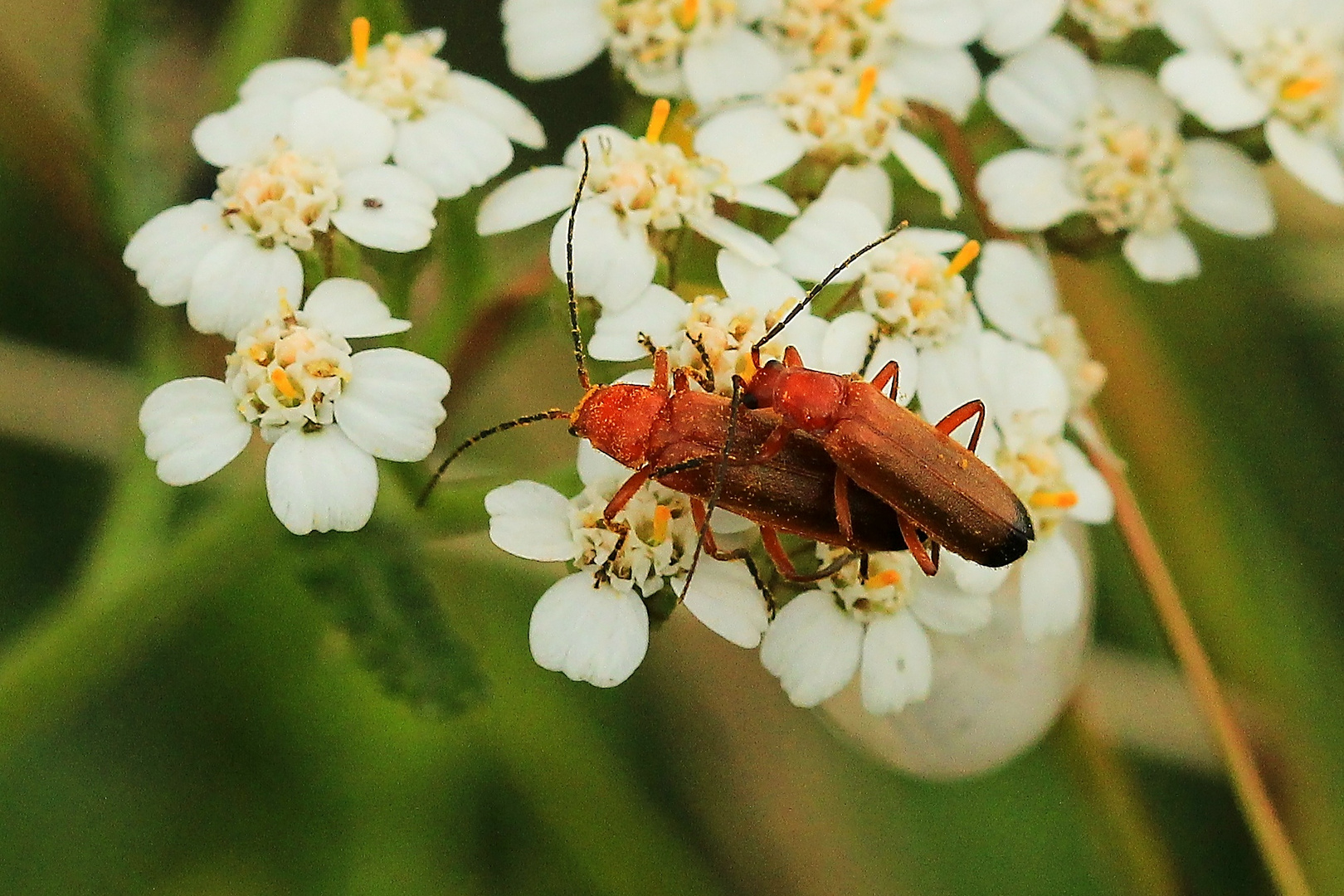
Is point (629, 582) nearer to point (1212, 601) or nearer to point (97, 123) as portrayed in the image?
point (97, 123)

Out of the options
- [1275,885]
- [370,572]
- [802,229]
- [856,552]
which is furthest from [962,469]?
[1275,885]

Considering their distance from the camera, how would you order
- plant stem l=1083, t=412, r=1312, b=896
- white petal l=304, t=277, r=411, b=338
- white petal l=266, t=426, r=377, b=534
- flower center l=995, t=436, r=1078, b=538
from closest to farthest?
white petal l=266, t=426, r=377, b=534
white petal l=304, t=277, r=411, b=338
flower center l=995, t=436, r=1078, b=538
plant stem l=1083, t=412, r=1312, b=896

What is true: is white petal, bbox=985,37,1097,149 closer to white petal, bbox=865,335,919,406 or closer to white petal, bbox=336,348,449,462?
white petal, bbox=865,335,919,406

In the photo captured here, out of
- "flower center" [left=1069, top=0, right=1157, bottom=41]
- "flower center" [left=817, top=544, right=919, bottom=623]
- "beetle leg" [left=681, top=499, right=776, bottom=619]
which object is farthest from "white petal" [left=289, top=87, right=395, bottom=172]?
"flower center" [left=1069, top=0, right=1157, bottom=41]

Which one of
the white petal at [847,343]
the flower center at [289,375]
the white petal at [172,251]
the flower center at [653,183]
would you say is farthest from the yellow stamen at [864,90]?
the white petal at [172,251]

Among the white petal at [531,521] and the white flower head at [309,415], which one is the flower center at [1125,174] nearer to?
the white petal at [531,521]

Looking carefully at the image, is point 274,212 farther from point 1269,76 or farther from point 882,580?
point 1269,76
